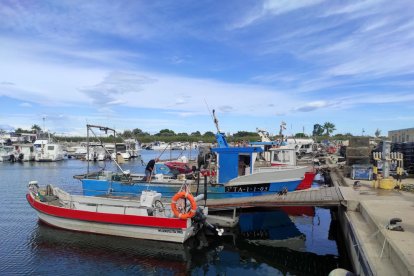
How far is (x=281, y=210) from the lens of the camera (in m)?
19.3

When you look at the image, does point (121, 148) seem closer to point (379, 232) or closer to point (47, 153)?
point (47, 153)

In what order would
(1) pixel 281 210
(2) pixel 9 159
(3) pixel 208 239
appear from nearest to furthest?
(3) pixel 208 239
(1) pixel 281 210
(2) pixel 9 159

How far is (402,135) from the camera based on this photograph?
1400 inches

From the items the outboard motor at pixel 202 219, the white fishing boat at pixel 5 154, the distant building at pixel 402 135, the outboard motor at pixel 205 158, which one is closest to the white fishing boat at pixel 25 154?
the white fishing boat at pixel 5 154

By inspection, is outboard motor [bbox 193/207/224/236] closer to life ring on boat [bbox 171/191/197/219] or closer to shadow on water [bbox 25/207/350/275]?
shadow on water [bbox 25/207/350/275]

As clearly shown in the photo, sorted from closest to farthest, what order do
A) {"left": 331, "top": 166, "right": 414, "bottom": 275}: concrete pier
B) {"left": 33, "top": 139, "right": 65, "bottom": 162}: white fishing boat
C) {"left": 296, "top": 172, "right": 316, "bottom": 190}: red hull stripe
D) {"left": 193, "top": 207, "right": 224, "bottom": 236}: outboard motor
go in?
{"left": 331, "top": 166, "right": 414, "bottom": 275}: concrete pier → {"left": 193, "top": 207, "right": 224, "bottom": 236}: outboard motor → {"left": 296, "top": 172, "right": 316, "bottom": 190}: red hull stripe → {"left": 33, "top": 139, "right": 65, "bottom": 162}: white fishing boat

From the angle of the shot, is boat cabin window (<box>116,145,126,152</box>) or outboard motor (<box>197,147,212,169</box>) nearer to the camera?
outboard motor (<box>197,147,212,169</box>)

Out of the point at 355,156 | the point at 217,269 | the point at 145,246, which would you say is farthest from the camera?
the point at 355,156

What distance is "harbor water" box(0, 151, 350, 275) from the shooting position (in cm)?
1244

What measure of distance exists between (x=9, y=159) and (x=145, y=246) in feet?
192

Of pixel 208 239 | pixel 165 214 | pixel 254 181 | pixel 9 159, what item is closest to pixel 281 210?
pixel 254 181

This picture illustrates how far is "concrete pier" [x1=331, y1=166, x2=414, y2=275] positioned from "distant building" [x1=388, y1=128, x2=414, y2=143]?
1873 centimetres

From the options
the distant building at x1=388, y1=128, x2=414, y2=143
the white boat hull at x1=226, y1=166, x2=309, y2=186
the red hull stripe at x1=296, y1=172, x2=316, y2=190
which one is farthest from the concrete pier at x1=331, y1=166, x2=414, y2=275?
the distant building at x1=388, y1=128, x2=414, y2=143

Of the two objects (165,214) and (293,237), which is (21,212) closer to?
(165,214)
